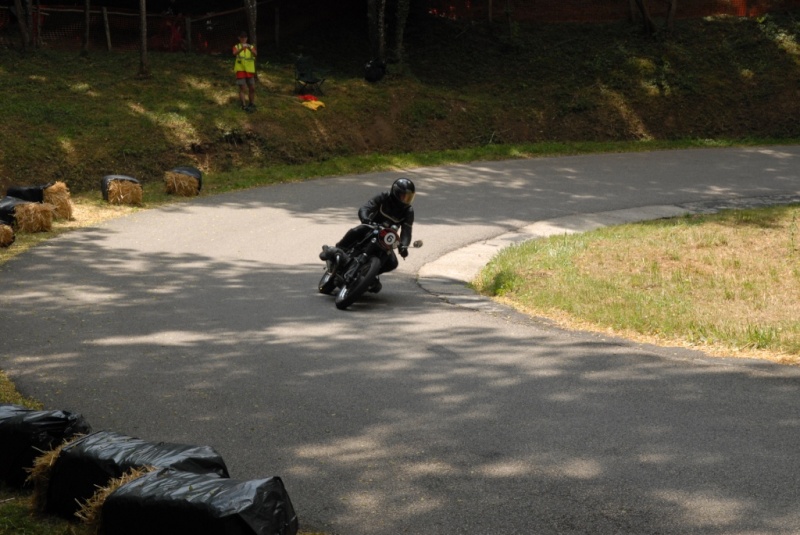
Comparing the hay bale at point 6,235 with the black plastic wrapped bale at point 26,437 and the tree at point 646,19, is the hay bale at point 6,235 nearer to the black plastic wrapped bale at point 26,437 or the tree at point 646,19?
the black plastic wrapped bale at point 26,437

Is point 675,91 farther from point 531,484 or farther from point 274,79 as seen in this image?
point 531,484

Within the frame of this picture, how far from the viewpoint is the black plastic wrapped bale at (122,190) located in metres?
19.8

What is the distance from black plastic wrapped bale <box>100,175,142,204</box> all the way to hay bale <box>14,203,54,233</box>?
8.77ft

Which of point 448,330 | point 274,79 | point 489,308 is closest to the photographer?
point 448,330

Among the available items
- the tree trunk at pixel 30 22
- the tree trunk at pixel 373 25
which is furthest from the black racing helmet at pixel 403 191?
the tree trunk at pixel 30 22

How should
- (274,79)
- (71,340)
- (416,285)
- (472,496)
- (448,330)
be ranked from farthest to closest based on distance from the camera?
(274,79), (416,285), (448,330), (71,340), (472,496)

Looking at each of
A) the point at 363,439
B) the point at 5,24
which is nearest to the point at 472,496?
the point at 363,439

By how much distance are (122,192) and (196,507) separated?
1578cm

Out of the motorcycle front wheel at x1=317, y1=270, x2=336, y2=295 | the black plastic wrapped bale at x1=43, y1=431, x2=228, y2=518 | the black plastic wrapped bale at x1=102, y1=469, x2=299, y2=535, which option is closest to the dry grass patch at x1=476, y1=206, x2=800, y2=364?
the motorcycle front wheel at x1=317, y1=270, x2=336, y2=295

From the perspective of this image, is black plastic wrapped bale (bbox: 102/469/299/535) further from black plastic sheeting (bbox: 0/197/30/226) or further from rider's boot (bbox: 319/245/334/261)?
black plastic sheeting (bbox: 0/197/30/226)

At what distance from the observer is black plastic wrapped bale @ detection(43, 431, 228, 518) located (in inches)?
223

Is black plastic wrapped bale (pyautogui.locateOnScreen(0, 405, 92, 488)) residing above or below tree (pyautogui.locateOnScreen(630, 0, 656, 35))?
below

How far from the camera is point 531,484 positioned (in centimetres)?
643

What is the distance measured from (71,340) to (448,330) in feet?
13.3
